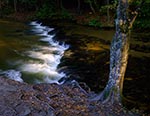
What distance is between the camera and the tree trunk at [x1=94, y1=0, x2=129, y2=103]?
9.98 meters

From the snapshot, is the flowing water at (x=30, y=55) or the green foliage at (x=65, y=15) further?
the green foliage at (x=65, y=15)

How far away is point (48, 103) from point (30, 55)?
10.7 meters

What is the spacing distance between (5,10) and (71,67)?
32.6 meters

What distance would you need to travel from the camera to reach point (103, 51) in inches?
794

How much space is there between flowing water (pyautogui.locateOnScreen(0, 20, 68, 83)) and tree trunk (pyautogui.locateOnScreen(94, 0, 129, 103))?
200 inches

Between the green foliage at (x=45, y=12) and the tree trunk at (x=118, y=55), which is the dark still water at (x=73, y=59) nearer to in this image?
the tree trunk at (x=118, y=55)

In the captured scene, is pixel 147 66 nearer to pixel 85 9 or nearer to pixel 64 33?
pixel 64 33

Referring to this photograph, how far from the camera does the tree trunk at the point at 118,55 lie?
32.7 ft

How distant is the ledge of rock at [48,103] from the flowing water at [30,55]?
3395mm

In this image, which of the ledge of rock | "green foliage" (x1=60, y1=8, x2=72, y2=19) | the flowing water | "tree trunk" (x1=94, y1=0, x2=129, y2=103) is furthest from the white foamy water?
"green foliage" (x1=60, y1=8, x2=72, y2=19)

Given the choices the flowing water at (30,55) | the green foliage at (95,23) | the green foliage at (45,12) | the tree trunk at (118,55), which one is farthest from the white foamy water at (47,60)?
the green foliage at (45,12)

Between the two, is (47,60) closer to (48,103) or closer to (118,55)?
(48,103)

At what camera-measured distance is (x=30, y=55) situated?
20703 millimetres

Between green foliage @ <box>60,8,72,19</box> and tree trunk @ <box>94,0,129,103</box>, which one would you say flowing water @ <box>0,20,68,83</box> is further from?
green foliage @ <box>60,8,72,19</box>
